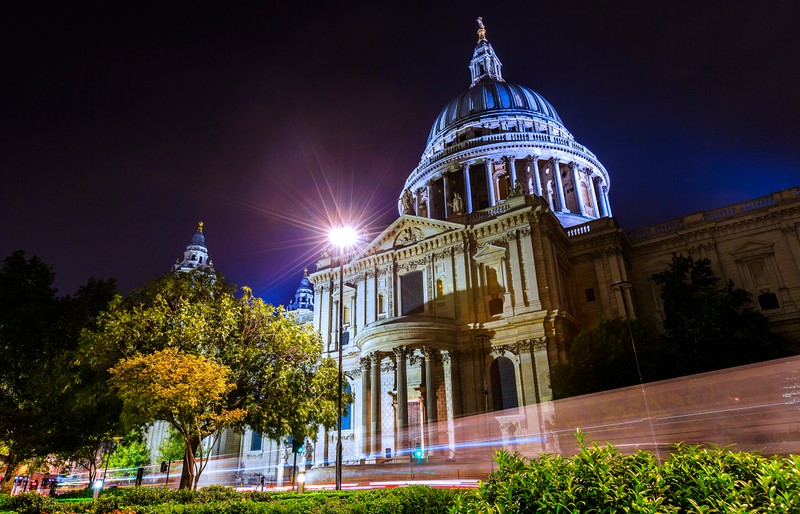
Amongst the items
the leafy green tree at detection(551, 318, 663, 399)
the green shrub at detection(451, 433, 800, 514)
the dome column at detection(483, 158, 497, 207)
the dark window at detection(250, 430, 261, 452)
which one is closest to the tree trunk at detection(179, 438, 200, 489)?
the green shrub at detection(451, 433, 800, 514)

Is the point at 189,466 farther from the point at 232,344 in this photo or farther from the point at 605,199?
the point at 605,199

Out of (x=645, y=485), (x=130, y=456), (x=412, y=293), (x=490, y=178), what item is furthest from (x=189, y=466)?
(x=130, y=456)

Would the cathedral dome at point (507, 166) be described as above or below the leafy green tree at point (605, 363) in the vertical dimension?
above

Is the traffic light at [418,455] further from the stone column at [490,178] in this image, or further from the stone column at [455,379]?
the stone column at [490,178]

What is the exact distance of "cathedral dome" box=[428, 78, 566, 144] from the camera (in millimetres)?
63906

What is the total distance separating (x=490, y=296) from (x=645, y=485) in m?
33.1

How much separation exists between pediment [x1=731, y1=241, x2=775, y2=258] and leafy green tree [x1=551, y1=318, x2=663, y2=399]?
640 inches

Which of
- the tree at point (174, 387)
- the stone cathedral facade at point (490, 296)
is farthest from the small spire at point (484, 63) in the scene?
the tree at point (174, 387)

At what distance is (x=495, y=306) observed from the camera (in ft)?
121

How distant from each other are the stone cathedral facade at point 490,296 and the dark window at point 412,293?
9 cm

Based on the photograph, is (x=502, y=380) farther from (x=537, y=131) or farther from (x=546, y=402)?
(x=537, y=131)

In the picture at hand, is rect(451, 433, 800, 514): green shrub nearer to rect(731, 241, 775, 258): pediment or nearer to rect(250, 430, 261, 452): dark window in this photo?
rect(731, 241, 775, 258): pediment

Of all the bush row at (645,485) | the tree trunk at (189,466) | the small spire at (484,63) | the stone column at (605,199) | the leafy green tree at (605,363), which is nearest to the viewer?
the bush row at (645,485)

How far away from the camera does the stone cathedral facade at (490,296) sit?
32812mm
